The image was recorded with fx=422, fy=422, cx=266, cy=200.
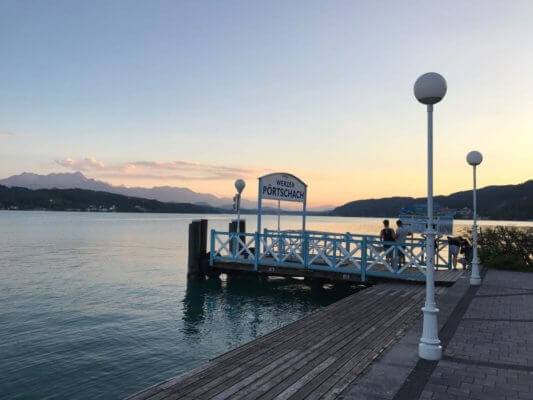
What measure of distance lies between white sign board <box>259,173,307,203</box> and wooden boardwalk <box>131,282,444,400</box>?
27.0 ft

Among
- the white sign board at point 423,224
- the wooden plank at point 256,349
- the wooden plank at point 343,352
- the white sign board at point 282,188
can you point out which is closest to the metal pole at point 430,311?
the wooden plank at point 343,352

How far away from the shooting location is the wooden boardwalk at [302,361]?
16.1 feet

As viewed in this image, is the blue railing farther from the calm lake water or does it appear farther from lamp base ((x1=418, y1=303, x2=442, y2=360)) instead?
lamp base ((x1=418, y1=303, x2=442, y2=360))

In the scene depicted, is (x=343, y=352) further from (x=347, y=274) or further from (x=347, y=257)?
(x=347, y=274)

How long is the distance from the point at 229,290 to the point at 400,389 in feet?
42.8

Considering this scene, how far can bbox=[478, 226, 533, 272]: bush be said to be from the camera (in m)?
18.2

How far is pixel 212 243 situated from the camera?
59.3 ft

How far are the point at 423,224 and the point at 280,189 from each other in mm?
5829

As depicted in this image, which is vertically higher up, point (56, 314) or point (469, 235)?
point (469, 235)

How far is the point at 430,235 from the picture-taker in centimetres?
647

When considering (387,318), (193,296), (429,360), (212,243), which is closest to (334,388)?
(429,360)

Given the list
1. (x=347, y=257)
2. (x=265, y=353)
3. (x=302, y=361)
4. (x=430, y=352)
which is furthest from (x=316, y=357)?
(x=347, y=257)

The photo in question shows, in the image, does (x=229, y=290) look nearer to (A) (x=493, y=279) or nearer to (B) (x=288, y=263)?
(B) (x=288, y=263)

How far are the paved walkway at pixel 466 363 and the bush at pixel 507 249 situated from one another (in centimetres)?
915
